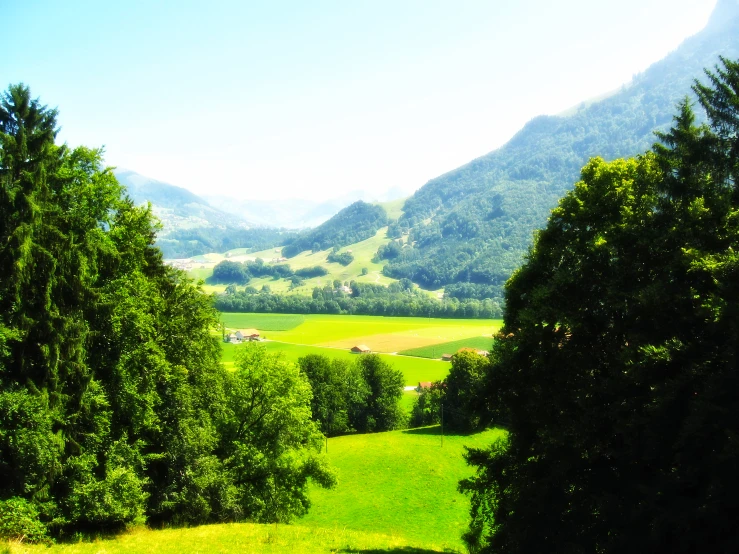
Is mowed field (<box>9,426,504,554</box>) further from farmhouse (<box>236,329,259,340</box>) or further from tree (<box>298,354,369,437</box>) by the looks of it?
farmhouse (<box>236,329,259,340</box>)

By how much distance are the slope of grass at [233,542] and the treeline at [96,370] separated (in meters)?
1.31

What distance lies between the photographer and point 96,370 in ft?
52.3

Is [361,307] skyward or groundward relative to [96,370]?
groundward

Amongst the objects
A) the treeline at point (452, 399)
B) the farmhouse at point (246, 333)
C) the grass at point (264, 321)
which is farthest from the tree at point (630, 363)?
the grass at point (264, 321)

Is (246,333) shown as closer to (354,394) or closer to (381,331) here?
(381,331)

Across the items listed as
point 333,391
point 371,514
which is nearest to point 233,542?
point 371,514

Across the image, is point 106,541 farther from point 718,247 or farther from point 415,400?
point 415,400

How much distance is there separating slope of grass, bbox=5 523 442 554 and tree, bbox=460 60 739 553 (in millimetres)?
4904

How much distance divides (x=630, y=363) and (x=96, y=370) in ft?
55.0

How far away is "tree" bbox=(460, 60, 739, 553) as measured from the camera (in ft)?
31.4

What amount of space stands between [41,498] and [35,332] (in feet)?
16.1

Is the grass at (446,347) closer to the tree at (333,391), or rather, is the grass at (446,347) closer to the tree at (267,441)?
the tree at (333,391)

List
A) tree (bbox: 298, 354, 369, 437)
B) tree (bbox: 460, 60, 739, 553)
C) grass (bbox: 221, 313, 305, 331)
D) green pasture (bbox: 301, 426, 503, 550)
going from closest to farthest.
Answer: tree (bbox: 460, 60, 739, 553) < green pasture (bbox: 301, 426, 503, 550) < tree (bbox: 298, 354, 369, 437) < grass (bbox: 221, 313, 305, 331)

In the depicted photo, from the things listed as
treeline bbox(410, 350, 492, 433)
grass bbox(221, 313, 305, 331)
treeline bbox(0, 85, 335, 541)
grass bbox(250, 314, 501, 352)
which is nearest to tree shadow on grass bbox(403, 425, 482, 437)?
treeline bbox(410, 350, 492, 433)
